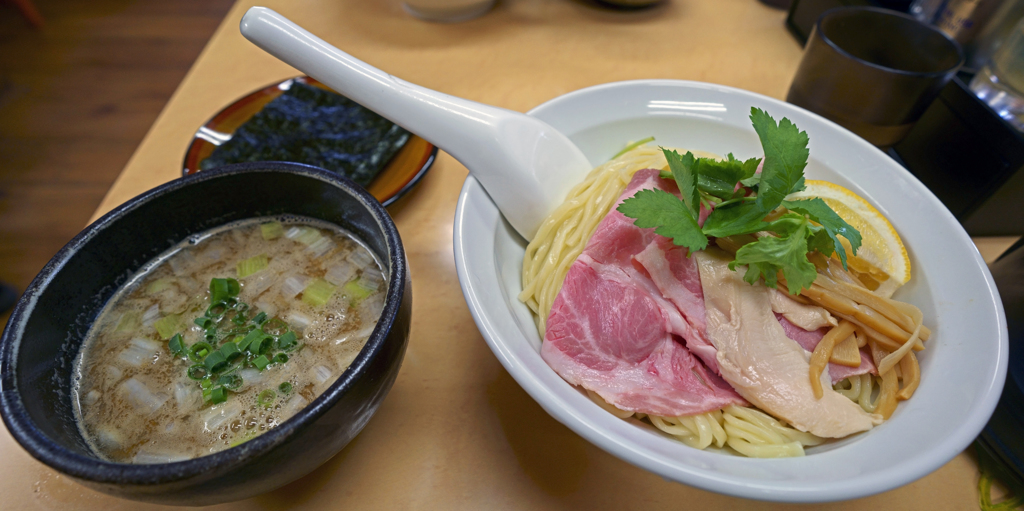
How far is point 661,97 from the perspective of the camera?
1564mm

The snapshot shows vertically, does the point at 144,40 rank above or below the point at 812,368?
below

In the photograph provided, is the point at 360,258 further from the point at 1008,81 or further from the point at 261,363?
the point at 1008,81

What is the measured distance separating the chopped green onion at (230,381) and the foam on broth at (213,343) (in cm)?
1

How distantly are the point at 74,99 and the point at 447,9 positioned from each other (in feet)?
12.7

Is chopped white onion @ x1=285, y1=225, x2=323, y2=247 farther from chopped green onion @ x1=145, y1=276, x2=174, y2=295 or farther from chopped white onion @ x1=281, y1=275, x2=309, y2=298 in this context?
chopped green onion @ x1=145, y1=276, x2=174, y2=295

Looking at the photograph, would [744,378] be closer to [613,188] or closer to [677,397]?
[677,397]

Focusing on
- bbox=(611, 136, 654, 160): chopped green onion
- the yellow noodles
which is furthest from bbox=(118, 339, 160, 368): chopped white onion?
bbox=(611, 136, 654, 160): chopped green onion

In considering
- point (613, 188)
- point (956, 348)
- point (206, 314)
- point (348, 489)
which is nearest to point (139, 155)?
point (206, 314)

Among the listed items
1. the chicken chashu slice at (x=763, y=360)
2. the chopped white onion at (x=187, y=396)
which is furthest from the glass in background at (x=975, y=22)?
the chopped white onion at (x=187, y=396)

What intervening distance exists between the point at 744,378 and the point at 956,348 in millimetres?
445

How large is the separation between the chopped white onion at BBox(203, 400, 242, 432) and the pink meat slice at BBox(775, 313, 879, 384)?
114 cm

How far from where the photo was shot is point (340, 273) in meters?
1.17

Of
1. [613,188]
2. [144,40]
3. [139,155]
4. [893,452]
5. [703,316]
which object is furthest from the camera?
[144,40]

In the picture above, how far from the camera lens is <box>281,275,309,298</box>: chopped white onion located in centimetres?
115
